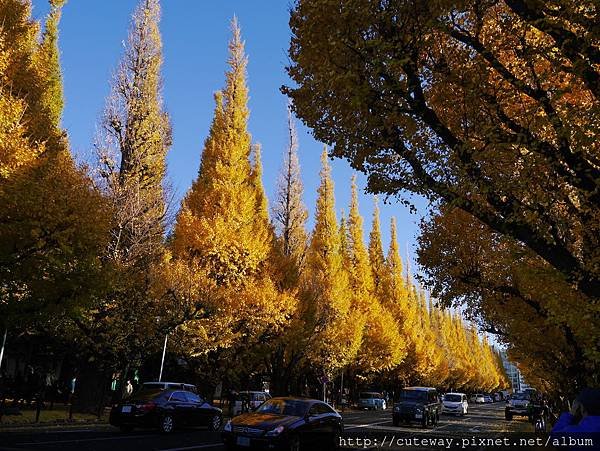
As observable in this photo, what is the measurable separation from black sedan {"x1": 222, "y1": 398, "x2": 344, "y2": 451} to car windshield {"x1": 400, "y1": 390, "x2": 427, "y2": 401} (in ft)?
44.9

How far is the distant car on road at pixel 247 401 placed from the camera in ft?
81.0

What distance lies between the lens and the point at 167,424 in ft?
46.9

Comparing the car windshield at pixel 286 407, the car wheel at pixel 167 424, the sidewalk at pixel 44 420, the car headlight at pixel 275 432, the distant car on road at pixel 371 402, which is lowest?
the distant car on road at pixel 371 402

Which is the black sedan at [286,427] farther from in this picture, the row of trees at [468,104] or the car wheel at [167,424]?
the row of trees at [468,104]

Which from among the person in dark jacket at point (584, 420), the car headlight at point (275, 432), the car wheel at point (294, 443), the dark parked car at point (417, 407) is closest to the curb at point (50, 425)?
the car headlight at point (275, 432)

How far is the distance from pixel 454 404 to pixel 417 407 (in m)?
16.8

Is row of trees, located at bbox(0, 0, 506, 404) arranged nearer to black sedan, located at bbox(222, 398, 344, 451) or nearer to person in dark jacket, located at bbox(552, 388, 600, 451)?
black sedan, located at bbox(222, 398, 344, 451)

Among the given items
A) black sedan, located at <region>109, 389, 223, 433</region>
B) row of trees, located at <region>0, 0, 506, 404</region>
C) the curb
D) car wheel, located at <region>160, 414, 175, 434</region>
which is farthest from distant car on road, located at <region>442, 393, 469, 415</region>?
car wheel, located at <region>160, 414, 175, 434</region>

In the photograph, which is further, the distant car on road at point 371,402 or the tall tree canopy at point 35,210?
→ the distant car on road at point 371,402

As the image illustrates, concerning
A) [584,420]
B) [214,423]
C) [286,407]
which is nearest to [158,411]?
[214,423]

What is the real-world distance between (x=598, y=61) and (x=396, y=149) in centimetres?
294

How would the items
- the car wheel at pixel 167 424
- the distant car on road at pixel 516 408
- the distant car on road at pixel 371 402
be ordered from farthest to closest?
1. the distant car on road at pixel 371 402
2. the distant car on road at pixel 516 408
3. the car wheel at pixel 167 424

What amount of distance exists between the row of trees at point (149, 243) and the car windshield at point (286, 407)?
5.52 meters

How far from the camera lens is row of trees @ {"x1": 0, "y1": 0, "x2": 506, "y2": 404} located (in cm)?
1259
